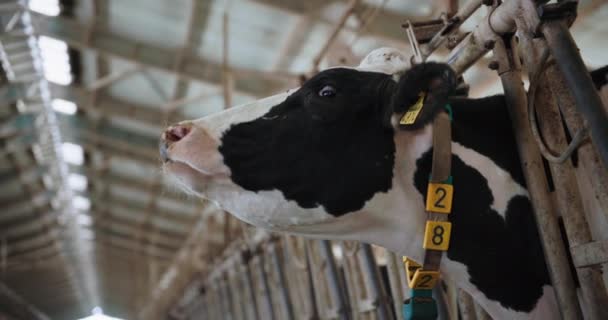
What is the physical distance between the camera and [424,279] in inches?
62.2

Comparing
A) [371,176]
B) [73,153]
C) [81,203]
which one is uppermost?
[81,203]

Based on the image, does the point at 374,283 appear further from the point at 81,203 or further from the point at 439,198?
the point at 81,203

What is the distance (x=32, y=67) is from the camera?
28.0 feet

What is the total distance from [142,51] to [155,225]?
10.5 meters

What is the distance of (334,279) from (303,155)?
1.94 meters

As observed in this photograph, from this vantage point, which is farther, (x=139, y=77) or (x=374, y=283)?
(x=139, y=77)

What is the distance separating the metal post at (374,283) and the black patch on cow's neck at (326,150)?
1.44m

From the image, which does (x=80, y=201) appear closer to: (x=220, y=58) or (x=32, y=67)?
(x=32, y=67)

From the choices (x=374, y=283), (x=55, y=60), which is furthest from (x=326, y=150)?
(x=55, y=60)

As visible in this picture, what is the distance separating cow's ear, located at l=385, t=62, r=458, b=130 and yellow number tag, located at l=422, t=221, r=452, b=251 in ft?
0.84

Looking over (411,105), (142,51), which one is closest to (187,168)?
(411,105)

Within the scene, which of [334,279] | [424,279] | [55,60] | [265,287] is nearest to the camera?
[424,279]

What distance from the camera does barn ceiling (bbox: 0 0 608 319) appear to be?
6.30m

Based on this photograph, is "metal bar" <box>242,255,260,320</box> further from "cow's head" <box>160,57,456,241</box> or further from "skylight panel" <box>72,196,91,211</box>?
"skylight panel" <box>72,196,91,211</box>
